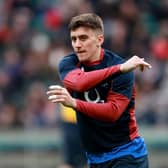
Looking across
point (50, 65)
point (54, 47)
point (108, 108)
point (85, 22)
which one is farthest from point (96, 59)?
point (54, 47)

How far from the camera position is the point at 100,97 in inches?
265

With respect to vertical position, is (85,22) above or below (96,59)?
above

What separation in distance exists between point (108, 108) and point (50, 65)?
24.5 ft

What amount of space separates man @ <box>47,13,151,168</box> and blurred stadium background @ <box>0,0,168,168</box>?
575cm

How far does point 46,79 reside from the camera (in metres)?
13.8

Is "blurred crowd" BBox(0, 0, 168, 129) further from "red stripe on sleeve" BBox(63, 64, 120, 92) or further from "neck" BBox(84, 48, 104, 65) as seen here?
"red stripe on sleeve" BBox(63, 64, 120, 92)

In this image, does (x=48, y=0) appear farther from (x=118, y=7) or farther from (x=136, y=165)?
(x=136, y=165)

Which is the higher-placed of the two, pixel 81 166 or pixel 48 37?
pixel 48 37

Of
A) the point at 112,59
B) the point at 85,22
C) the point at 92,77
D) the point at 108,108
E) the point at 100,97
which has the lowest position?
the point at 108,108

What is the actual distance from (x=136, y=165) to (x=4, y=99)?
24.0ft

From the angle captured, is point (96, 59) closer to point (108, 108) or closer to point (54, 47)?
point (108, 108)

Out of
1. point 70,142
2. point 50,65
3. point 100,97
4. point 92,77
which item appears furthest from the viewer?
point 50,65

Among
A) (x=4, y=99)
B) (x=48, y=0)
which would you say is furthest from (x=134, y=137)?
(x=48, y=0)

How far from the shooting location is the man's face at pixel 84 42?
21.7ft
